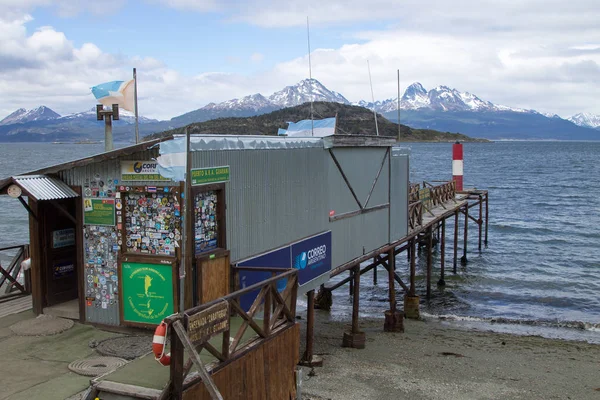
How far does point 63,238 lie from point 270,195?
4064 mm

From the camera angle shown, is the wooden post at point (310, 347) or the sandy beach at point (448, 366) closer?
the sandy beach at point (448, 366)

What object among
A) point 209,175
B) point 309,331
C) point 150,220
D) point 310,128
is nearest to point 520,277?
point 310,128

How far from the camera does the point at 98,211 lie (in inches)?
418

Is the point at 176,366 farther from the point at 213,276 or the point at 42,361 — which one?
the point at 42,361

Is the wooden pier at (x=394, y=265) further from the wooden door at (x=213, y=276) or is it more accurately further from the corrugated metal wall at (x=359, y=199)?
the wooden door at (x=213, y=276)

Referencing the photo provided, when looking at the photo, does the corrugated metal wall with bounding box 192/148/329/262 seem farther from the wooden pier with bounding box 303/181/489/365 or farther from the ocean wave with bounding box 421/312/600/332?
the ocean wave with bounding box 421/312/600/332

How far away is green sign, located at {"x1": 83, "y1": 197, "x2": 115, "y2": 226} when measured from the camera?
10.5 m

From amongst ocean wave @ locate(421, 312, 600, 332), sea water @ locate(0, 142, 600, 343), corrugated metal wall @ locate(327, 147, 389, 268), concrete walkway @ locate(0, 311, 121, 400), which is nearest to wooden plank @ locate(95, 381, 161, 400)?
concrete walkway @ locate(0, 311, 121, 400)

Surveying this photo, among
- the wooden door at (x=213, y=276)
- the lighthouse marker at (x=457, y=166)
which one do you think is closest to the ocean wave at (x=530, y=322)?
the wooden door at (x=213, y=276)

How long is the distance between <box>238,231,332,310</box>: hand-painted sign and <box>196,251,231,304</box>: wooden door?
0.47 m

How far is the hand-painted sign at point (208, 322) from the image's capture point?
7297 millimetres

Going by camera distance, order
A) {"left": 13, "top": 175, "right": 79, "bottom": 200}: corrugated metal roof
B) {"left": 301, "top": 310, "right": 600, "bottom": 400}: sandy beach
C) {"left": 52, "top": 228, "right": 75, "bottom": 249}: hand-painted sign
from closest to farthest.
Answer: {"left": 13, "top": 175, "right": 79, "bottom": 200}: corrugated metal roof, {"left": 52, "top": 228, "right": 75, "bottom": 249}: hand-painted sign, {"left": 301, "top": 310, "right": 600, "bottom": 400}: sandy beach

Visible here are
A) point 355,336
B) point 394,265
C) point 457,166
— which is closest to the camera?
point 355,336

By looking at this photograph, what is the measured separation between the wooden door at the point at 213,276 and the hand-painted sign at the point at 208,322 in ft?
7.22
